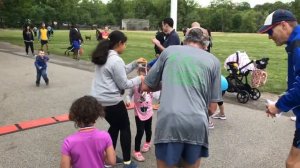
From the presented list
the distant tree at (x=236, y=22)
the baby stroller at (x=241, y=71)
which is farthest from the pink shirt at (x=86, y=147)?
the distant tree at (x=236, y=22)

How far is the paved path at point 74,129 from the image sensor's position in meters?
5.09

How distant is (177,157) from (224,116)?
4658mm

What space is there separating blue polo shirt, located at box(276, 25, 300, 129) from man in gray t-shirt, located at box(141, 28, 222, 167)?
2.00ft

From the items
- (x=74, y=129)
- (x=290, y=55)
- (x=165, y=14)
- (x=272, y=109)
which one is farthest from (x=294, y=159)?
(x=165, y=14)

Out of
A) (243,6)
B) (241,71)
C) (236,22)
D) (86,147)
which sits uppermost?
(243,6)

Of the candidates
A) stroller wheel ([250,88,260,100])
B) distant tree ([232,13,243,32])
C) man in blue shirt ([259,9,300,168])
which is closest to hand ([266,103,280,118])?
man in blue shirt ([259,9,300,168])

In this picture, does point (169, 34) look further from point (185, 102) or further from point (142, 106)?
point (185, 102)

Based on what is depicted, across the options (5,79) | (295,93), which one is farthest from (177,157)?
(5,79)

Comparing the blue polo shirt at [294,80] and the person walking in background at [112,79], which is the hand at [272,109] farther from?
the person walking in background at [112,79]

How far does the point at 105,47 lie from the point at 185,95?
5.47ft

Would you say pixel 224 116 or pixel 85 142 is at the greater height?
pixel 85 142

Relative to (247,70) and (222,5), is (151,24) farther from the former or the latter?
(247,70)

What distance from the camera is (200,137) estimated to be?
2.88 m

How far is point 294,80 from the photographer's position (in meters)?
3.20
